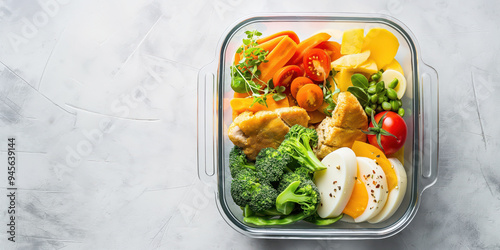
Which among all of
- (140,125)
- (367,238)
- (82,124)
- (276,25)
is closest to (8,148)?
(82,124)

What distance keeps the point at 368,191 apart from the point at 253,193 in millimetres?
624

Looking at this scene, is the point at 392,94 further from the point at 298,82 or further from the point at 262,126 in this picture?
the point at 262,126

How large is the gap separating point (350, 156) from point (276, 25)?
897 mm

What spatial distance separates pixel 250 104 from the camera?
2.28 meters

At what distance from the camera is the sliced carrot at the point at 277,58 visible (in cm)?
227

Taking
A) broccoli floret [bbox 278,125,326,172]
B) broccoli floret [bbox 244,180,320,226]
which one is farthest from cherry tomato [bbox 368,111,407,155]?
broccoli floret [bbox 244,180,320,226]

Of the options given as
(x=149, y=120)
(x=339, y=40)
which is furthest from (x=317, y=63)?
(x=149, y=120)

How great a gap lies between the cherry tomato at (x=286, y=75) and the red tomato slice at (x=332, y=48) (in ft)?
0.66

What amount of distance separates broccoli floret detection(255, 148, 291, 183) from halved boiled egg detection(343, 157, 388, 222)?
40 cm

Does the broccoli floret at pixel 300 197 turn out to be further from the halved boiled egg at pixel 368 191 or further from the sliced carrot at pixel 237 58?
the sliced carrot at pixel 237 58

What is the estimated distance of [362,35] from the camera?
2289 millimetres

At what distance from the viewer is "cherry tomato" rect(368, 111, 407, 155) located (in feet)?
7.20

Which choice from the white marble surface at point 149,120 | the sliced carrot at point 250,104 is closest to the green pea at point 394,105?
the white marble surface at point 149,120

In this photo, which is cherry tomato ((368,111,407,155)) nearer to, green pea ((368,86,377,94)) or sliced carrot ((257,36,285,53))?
green pea ((368,86,377,94))
